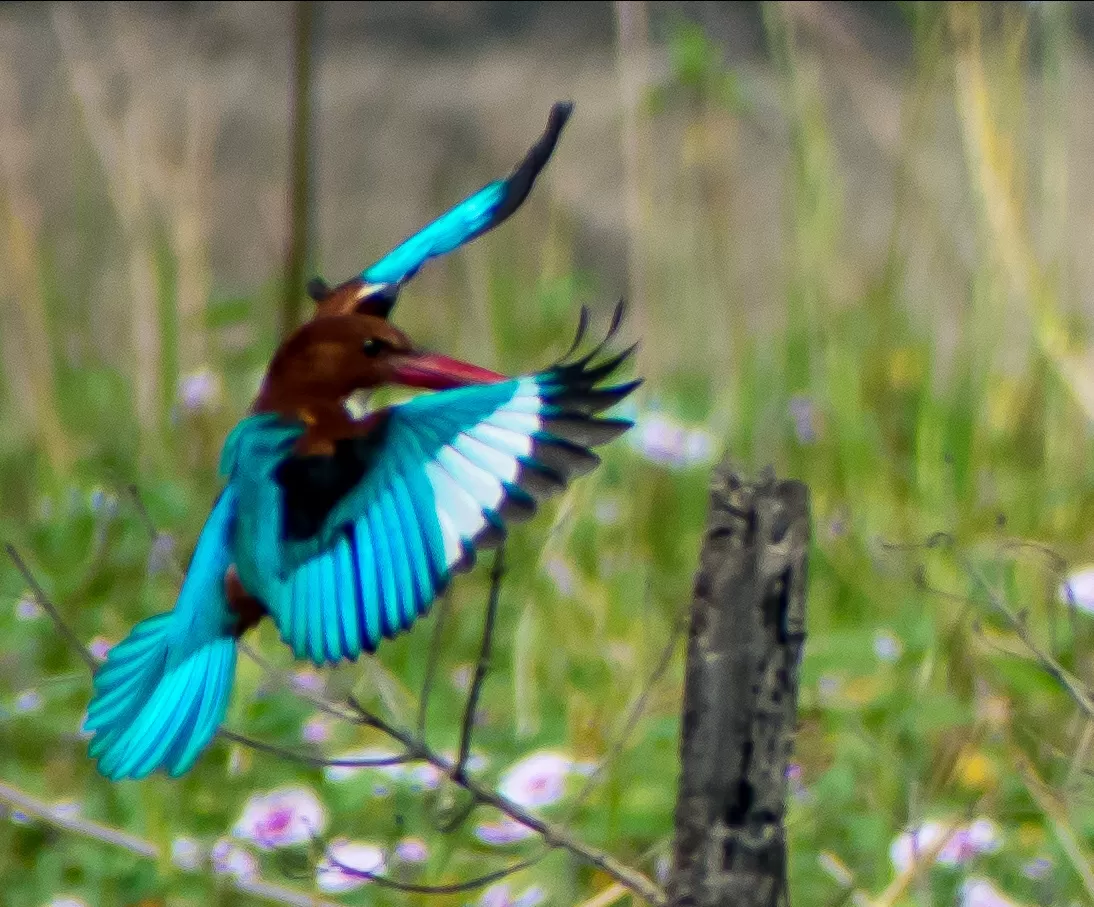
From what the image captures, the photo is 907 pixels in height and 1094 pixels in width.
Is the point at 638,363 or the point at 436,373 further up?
the point at 638,363

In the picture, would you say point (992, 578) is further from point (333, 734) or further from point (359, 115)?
point (359, 115)

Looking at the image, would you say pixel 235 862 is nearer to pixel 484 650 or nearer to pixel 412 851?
pixel 412 851

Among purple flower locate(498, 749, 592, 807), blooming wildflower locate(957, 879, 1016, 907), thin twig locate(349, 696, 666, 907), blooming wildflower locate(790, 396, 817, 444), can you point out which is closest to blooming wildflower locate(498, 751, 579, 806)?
purple flower locate(498, 749, 592, 807)

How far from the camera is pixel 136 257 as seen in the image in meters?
2.00

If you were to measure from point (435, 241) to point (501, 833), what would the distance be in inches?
22.7

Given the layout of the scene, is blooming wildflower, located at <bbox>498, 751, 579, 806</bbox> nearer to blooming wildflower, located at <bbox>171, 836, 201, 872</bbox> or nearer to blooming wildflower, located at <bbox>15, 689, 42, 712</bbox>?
blooming wildflower, located at <bbox>171, 836, 201, 872</bbox>

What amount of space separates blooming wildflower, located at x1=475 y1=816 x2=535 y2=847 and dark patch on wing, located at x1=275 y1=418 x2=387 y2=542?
0.54 m

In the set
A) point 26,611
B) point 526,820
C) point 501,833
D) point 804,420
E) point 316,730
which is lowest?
point 526,820

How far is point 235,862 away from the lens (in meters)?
1.19

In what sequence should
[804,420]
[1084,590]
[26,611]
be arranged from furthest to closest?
1. [804,420]
2. [26,611]
3. [1084,590]

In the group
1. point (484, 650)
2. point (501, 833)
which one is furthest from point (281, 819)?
point (484, 650)

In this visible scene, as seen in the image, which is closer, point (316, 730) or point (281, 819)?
point (281, 819)

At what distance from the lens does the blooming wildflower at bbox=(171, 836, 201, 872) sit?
1.20 m

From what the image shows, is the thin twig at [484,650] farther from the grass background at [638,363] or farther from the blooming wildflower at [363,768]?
the blooming wildflower at [363,768]
